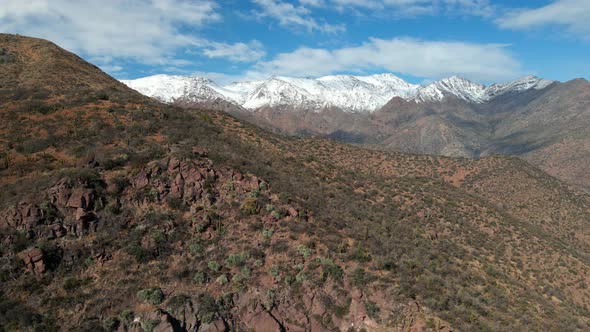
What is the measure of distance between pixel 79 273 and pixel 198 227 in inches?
278

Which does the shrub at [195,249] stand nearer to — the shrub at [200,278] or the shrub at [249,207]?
the shrub at [200,278]

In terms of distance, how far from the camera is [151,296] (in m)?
19.0

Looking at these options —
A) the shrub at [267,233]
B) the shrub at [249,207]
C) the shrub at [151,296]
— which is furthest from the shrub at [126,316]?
the shrub at [249,207]

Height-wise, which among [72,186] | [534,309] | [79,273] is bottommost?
[534,309]

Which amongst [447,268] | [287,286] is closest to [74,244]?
[287,286]

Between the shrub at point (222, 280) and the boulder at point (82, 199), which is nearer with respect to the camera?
the shrub at point (222, 280)

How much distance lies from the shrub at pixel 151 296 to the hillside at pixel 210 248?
0.34 feet

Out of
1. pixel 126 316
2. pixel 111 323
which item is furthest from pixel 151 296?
pixel 111 323

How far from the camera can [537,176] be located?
228 ft

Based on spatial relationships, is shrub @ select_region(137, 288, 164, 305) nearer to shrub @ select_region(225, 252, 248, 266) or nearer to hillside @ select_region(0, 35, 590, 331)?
hillside @ select_region(0, 35, 590, 331)

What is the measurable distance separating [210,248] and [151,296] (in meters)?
4.73

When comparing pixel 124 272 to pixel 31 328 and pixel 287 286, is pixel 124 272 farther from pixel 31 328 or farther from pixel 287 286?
pixel 287 286

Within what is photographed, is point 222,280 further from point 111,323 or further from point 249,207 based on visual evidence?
point 249,207

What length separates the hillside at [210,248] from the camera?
19.1 metres
